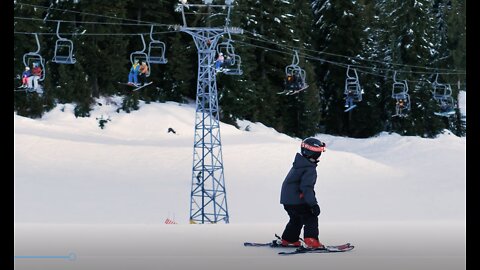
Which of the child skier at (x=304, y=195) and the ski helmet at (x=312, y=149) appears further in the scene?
the ski helmet at (x=312, y=149)

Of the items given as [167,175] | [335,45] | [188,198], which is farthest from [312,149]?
[335,45]

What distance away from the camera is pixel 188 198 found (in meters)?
34.3

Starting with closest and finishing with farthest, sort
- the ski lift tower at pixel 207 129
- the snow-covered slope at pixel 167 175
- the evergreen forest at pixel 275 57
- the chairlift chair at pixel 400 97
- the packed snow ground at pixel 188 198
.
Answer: the packed snow ground at pixel 188 198 < the ski lift tower at pixel 207 129 < the snow-covered slope at pixel 167 175 < the chairlift chair at pixel 400 97 < the evergreen forest at pixel 275 57

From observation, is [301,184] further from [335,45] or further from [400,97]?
[335,45]

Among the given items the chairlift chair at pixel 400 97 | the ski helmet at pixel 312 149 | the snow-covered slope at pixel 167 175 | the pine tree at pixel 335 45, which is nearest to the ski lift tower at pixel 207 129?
the snow-covered slope at pixel 167 175

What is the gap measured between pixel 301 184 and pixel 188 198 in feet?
80.8

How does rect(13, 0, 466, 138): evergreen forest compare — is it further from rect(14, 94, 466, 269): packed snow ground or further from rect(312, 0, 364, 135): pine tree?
rect(14, 94, 466, 269): packed snow ground

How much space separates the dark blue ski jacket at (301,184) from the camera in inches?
388

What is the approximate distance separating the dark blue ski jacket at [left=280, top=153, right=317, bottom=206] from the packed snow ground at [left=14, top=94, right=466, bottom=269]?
726 mm

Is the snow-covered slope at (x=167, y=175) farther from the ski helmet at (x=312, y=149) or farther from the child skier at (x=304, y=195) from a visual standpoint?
the ski helmet at (x=312, y=149)
